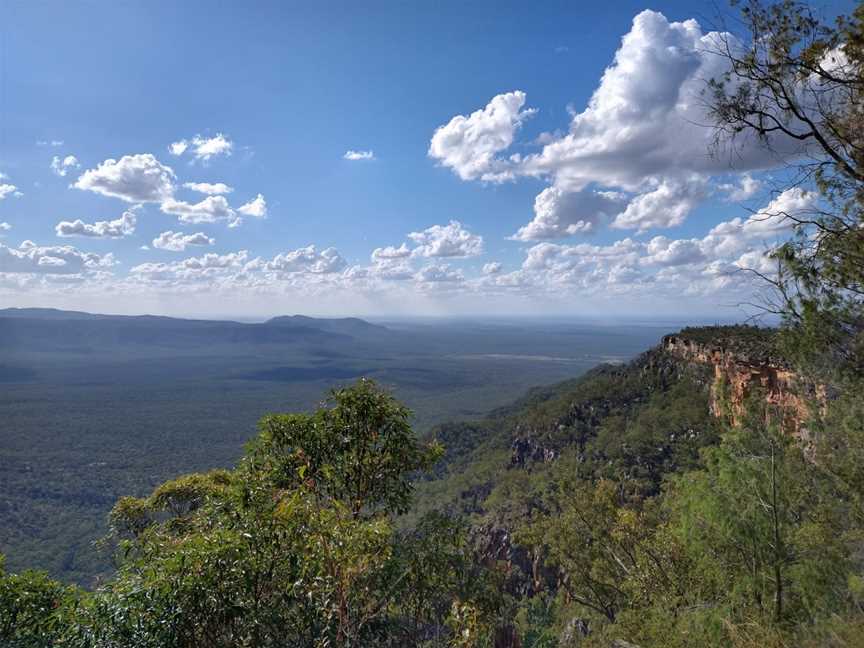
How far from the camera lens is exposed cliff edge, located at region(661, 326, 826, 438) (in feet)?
35.6

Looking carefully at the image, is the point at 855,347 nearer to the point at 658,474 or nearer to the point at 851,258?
the point at 851,258

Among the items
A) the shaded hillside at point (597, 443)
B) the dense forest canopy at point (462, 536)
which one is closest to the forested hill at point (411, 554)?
the dense forest canopy at point (462, 536)

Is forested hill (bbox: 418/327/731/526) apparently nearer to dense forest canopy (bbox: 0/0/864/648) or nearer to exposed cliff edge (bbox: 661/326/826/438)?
exposed cliff edge (bbox: 661/326/826/438)

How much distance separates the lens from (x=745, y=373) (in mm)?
38375

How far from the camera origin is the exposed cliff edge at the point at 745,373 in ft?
35.6

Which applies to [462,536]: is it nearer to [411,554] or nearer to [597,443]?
[411,554]

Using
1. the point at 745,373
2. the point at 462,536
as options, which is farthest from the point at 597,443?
the point at 462,536

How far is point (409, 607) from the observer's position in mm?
6586

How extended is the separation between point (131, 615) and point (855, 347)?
10.1 meters

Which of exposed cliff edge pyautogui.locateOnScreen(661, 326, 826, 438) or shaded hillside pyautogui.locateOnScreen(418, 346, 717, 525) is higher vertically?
exposed cliff edge pyautogui.locateOnScreen(661, 326, 826, 438)

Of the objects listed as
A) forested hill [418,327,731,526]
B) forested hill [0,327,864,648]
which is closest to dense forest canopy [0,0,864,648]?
forested hill [0,327,864,648]

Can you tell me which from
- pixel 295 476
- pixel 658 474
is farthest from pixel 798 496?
pixel 658 474

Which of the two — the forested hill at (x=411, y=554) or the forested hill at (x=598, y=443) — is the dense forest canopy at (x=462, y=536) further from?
the forested hill at (x=598, y=443)

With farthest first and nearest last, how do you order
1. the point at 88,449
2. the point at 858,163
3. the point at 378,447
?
the point at 88,449, the point at 378,447, the point at 858,163
